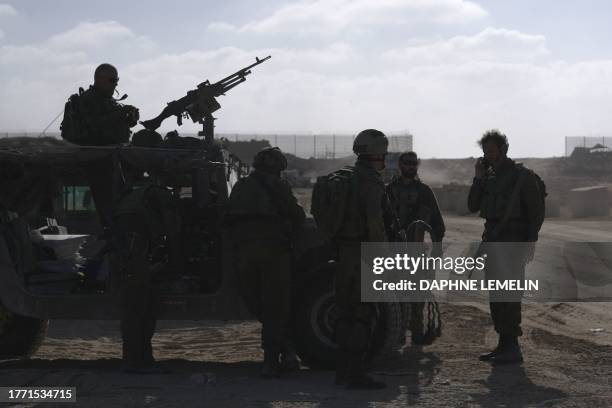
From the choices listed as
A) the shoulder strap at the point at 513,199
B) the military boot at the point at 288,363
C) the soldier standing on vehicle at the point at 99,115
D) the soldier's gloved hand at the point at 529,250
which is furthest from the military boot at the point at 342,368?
the soldier standing on vehicle at the point at 99,115

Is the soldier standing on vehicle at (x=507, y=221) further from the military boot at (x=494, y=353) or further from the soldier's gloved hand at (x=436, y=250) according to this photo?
the soldier's gloved hand at (x=436, y=250)

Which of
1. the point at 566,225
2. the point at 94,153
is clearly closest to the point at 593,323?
the point at 94,153

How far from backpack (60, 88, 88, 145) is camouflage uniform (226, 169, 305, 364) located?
1849 millimetres

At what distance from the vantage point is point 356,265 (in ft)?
21.3

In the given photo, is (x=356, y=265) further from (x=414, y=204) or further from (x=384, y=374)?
(x=414, y=204)

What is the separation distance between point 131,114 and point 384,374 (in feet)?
10.6

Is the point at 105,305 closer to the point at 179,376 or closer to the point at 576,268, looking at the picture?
the point at 179,376

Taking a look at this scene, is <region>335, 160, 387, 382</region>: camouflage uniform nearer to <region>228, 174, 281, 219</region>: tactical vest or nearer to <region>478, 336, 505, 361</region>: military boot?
<region>228, 174, 281, 219</region>: tactical vest

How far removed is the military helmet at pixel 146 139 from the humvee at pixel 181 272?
41cm

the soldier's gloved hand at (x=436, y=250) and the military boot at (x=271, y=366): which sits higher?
the soldier's gloved hand at (x=436, y=250)

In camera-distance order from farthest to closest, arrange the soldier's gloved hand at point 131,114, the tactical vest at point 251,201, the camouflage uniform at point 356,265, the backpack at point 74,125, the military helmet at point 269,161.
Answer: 1. the soldier's gloved hand at point 131,114
2. the backpack at point 74,125
3. the military helmet at point 269,161
4. the tactical vest at point 251,201
5. the camouflage uniform at point 356,265

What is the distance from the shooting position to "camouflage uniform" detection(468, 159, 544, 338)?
739 centimetres

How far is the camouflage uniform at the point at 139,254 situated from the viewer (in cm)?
703

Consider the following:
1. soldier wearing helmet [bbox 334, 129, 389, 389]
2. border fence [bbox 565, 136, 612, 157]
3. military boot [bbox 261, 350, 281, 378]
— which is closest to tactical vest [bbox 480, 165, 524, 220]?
soldier wearing helmet [bbox 334, 129, 389, 389]
